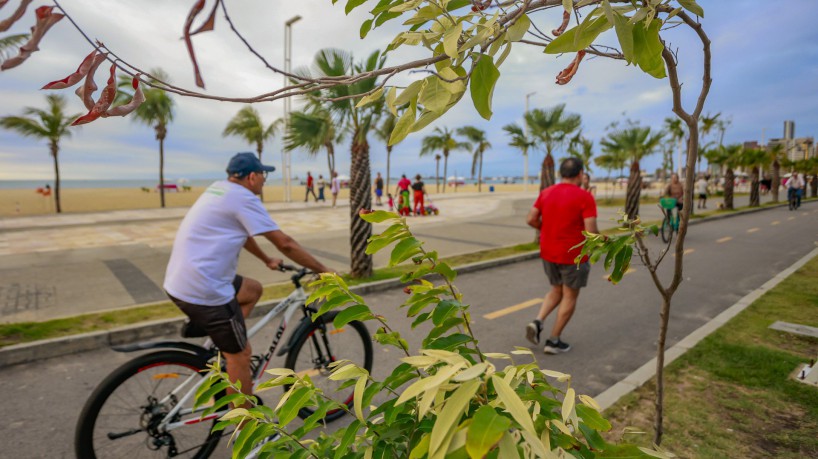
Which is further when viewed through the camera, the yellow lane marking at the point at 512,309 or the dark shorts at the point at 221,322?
the yellow lane marking at the point at 512,309

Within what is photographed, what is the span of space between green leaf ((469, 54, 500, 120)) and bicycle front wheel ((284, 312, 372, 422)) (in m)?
3.10

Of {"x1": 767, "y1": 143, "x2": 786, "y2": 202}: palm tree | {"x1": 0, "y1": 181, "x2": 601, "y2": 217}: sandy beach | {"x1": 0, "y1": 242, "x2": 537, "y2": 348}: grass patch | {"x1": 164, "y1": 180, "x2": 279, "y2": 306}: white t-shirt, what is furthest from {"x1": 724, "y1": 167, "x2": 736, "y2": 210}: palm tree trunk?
{"x1": 164, "y1": 180, "x2": 279, "y2": 306}: white t-shirt

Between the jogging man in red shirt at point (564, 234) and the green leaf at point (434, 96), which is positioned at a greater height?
the green leaf at point (434, 96)

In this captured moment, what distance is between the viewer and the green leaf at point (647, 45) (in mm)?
953

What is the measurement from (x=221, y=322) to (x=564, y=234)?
3.52m

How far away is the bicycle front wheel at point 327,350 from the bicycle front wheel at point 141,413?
775 mm

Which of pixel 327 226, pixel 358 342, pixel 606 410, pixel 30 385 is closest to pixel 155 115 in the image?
pixel 327 226

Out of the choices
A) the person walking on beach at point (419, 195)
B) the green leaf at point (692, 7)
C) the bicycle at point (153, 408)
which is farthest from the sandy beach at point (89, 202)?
the green leaf at point (692, 7)

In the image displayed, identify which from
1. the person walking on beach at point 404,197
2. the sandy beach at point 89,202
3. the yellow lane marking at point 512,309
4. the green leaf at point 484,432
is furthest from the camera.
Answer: the sandy beach at point 89,202

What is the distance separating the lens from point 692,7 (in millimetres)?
1023

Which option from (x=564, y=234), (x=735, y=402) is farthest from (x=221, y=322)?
(x=735, y=402)

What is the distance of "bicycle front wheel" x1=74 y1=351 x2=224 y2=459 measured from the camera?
2781 mm

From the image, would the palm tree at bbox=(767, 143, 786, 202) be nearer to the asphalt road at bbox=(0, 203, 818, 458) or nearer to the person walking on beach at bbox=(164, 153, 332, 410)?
the asphalt road at bbox=(0, 203, 818, 458)

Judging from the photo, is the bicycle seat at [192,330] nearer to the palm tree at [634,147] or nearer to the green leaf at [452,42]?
the green leaf at [452,42]
